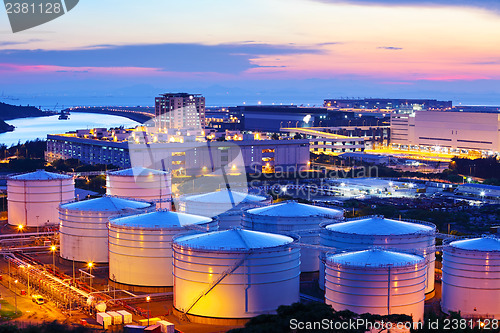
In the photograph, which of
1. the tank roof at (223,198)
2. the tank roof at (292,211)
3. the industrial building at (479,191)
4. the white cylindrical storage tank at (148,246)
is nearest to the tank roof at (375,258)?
the white cylindrical storage tank at (148,246)

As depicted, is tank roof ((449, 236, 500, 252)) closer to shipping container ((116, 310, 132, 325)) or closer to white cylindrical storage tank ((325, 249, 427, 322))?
white cylindrical storage tank ((325, 249, 427, 322))

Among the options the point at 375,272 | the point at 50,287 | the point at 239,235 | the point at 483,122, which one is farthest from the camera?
the point at 483,122

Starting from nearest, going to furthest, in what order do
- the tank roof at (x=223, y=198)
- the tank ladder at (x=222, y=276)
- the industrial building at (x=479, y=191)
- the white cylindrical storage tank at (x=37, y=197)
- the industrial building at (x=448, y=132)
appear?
the tank ladder at (x=222, y=276)
the tank roof at (x=223, y=198)
the white cylindrical storage tank at (x=37, y=197)
the industrial building at (x=479, y=191)
the industrial building at (x=448, y=132)

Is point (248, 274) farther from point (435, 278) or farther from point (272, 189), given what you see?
point (272, 189)

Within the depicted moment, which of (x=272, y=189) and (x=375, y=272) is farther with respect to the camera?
(x=272, y=189)

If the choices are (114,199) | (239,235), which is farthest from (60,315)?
(114,199)

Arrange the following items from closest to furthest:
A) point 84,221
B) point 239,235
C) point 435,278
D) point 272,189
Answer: point 239,235 → point 435,278 → point 84,221 → point 272,189

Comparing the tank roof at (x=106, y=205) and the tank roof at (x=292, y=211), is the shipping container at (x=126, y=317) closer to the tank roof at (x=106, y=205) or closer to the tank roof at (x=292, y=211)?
the tank roof at (x=292, y=211)
